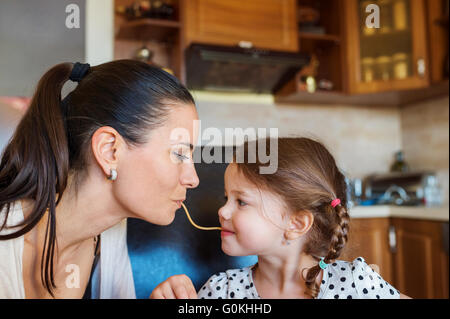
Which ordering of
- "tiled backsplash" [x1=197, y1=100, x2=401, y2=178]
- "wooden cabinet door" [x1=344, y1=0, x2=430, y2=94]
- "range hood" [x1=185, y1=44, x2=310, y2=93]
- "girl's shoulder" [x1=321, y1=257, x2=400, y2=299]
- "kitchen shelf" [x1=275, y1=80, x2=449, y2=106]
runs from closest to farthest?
"girl's shoulder" [x1=321, y1=257, x2=400, y2=299] → "range hood" [x1=185, y1=44, x2=310, y2=93] → "wooden cabinet door" [x1=344, y1=0, x2=430, y2=94] → "kitchen shelf" [x1=275, y1=80, x2=449, y2=106] → "tiled backsplash" [x1=197, y1=100, x2=401, y2=178]

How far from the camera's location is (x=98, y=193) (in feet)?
1.43

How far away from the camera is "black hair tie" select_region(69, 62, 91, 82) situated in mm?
431

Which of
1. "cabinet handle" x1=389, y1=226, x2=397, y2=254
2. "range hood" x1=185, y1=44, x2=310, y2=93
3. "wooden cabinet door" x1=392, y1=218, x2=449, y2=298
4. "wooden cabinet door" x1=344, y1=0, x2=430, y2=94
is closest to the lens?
"cabinet handle" x1=389, y1=226, x2=397, y2=254

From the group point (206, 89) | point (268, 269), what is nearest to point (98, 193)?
point (268, 269)

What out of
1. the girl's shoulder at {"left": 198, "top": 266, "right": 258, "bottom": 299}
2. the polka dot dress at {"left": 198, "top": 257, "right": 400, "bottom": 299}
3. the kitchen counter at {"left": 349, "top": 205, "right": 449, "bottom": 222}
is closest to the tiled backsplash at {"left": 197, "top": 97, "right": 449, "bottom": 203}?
the kitchen counter at {"left": 349, "top": 205, "right": 449, "bottom": 222}

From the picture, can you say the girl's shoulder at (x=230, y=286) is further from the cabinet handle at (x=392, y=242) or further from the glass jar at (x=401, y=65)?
the glass jar at (x=401, y=65)

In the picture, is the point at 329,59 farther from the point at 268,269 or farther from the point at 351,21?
the point at 268,269

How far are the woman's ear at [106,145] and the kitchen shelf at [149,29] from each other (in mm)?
1415

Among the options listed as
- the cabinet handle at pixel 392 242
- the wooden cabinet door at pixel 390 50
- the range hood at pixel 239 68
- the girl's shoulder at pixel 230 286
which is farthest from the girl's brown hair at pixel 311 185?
the wooden cabinet door at pixel 390 50

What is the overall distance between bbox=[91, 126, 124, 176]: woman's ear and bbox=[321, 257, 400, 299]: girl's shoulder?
312 millimetres

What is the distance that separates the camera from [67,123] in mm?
416

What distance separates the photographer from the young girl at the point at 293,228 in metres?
0.50

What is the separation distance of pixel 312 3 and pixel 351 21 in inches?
12.1

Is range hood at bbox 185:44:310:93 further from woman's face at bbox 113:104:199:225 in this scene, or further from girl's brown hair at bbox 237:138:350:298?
woman's face at bbox 113:104:199:225
